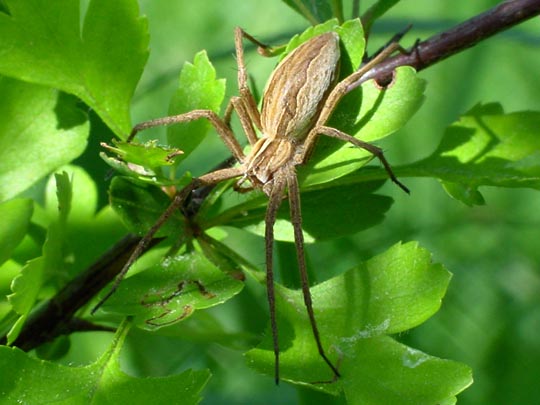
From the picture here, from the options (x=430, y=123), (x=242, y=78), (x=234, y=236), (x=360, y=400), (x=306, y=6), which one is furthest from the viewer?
(x=430, y=123)

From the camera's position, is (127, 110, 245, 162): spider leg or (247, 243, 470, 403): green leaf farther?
(127, 110, 245, 162): spider leg

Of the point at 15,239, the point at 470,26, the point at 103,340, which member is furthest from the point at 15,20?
the point at 103,340

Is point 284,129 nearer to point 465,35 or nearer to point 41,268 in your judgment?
point 465,35

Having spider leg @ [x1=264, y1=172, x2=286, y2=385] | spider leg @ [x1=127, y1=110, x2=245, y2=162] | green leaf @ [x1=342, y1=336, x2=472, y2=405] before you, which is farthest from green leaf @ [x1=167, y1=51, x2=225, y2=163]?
green leaf @ [x1=342, y1=336, x2=472, y2=405]

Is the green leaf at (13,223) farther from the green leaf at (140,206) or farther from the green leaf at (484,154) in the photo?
the green leaf at (484,154)

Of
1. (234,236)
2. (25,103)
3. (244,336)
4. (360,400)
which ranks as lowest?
(234,236)

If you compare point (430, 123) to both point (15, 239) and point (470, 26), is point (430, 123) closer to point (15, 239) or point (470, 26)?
point (470, 26)

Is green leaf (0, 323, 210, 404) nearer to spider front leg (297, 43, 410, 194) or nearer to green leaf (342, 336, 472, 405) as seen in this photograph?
green leaf (342, 336, 472, 405)
